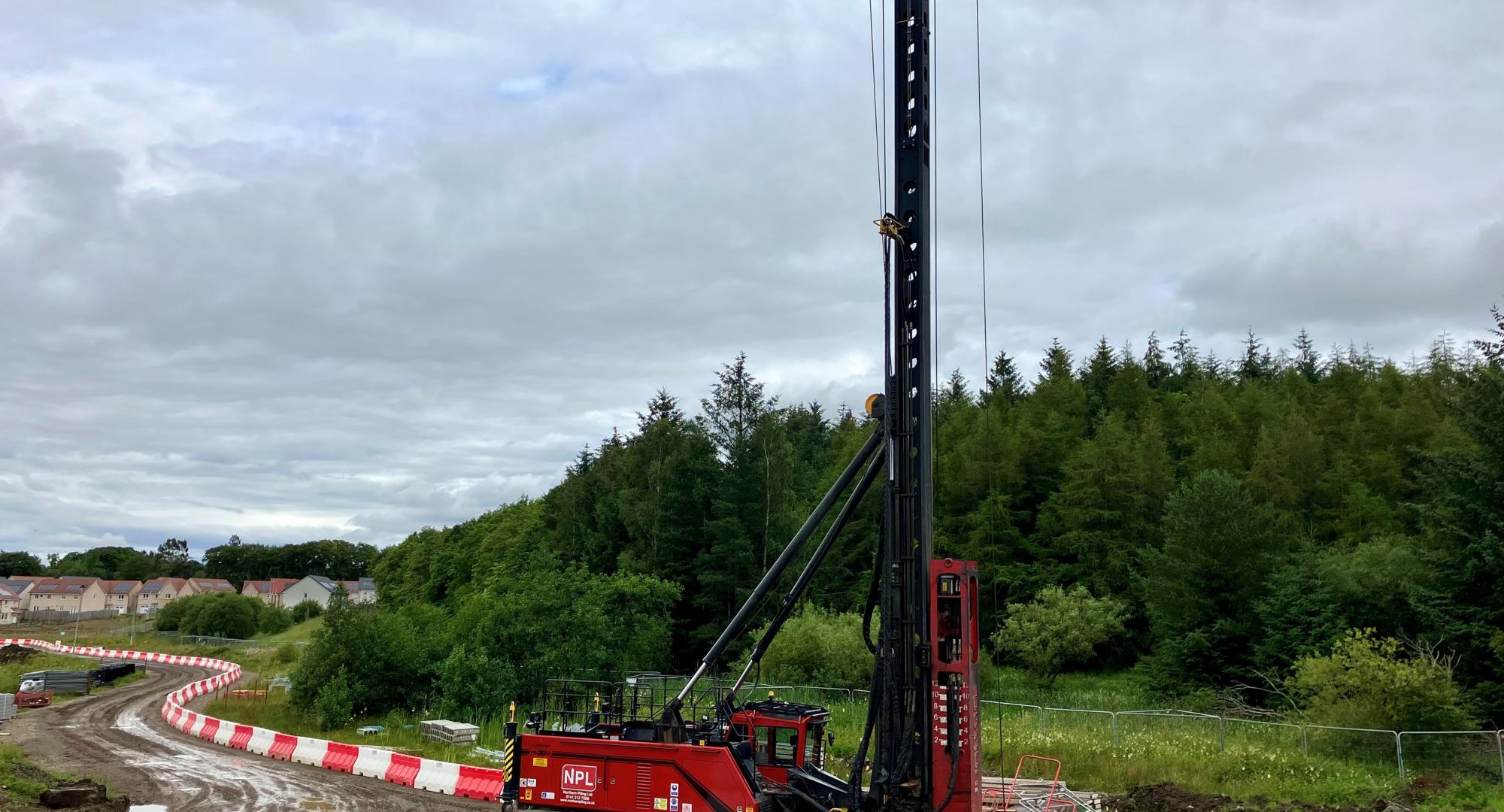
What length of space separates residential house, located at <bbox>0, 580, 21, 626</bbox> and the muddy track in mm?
113268

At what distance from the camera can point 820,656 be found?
117 ft

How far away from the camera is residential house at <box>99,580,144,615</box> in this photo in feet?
460

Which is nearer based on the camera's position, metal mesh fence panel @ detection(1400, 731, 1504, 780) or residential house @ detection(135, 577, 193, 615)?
metal mesh fence panel @ detection(1400, 731, 1504, 780)

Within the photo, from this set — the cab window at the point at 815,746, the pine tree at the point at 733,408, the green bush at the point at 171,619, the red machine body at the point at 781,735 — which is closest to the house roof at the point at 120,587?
the green bush at the point at 171,619

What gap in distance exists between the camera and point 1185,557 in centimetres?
4025

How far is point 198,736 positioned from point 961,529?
127 feet

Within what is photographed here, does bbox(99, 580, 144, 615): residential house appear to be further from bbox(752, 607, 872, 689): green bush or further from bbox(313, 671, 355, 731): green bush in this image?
A: bbox(752, 607, 872, 689): green bush

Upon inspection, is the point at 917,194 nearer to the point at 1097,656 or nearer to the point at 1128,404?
the point at 1097,656

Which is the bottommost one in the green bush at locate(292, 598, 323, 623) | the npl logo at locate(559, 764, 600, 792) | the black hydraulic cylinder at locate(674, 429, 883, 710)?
the green bush at locate(292, 598, 323, 623)

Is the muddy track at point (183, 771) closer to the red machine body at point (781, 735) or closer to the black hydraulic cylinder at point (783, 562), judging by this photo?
the red machine body at point (781, 735)

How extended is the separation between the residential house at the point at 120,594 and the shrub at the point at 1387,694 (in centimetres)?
15633

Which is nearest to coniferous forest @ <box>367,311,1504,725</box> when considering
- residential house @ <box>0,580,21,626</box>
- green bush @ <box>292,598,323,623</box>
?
green bush @ <box>292,598,323,623</box>

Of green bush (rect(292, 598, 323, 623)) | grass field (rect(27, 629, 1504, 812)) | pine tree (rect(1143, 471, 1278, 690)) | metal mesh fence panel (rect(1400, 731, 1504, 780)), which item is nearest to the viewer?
grass field (rect(27, 629, 1504, 812))

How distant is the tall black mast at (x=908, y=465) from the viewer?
11.4 m
